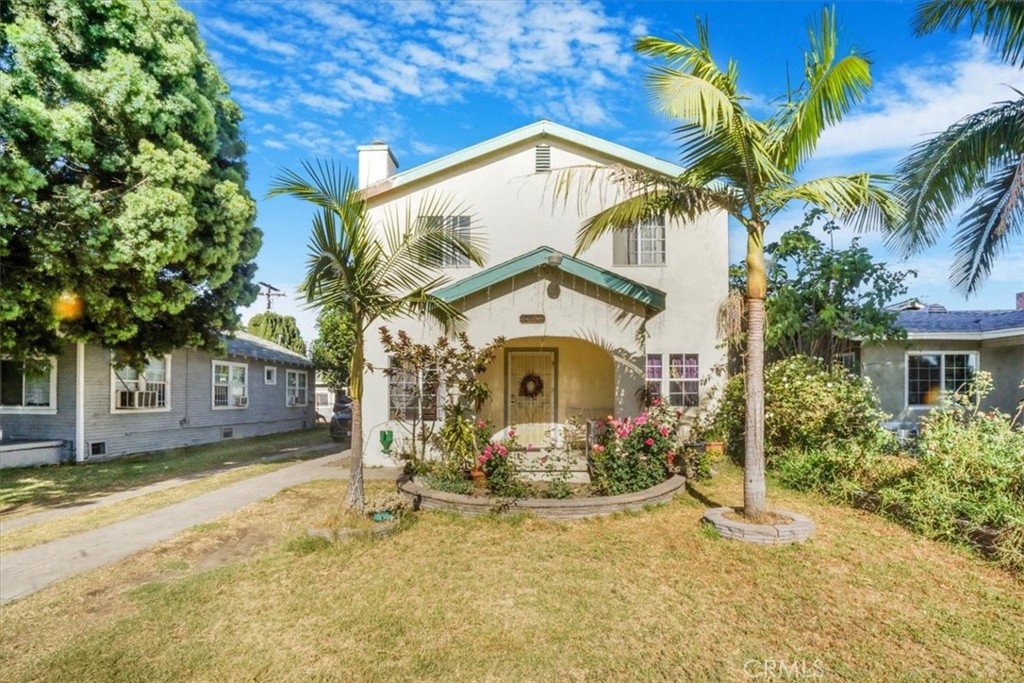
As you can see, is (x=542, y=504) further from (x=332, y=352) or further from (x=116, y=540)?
(x=332, y=352)

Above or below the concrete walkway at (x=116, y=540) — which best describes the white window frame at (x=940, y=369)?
above

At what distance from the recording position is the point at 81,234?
1002 centimetres

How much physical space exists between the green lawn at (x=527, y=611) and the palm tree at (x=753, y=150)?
1.79 meters

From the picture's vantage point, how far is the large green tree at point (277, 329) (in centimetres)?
3070

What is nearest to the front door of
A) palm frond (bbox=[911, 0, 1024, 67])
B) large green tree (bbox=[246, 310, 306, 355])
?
palm frond (bbox=[911, 0, 1024, 67])

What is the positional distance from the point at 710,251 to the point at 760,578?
30.2 ft

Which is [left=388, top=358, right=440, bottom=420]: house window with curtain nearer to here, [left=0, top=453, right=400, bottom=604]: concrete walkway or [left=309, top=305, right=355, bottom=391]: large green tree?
[left=0, top=453, right=400, bottom=604]: concrete walkway

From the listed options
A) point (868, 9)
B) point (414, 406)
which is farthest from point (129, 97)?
point (868, 9)

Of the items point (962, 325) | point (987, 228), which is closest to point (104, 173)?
point (987, 228)

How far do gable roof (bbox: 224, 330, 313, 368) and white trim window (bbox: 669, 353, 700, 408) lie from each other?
48.5ft

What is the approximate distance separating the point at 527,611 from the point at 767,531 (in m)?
3.53

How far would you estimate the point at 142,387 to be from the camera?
51.8 ft

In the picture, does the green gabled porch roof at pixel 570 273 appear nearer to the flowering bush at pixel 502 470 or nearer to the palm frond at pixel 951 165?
the flowering bush at pixel 502 470
